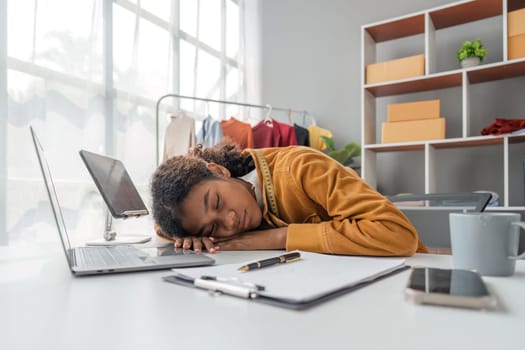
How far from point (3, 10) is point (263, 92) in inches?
82.9

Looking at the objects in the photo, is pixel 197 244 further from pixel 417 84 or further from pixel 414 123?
pixel 417 84

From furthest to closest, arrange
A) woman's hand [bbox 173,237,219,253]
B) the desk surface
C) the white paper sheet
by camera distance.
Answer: woman's hand [bbox 173,237,219,253], the white paper sheet, the desk surface

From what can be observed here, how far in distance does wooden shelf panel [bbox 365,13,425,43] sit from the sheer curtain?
1237 millimetres

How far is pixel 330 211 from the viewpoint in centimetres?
93

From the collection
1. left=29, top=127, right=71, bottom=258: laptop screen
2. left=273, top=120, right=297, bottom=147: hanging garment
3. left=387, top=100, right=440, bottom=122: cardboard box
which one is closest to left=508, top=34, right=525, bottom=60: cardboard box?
left=387, top=100, right=440, bottom=122: cardboard box

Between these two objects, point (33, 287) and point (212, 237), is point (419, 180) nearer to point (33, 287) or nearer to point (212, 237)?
point (212, 237)

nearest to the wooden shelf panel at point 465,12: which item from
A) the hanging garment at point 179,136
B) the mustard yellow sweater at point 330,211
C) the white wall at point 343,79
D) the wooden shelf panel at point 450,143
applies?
the white wall at point 343,79

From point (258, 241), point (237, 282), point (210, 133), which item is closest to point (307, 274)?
point (237, 282)

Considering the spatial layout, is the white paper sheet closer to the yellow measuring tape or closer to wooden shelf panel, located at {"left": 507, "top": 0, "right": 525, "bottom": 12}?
the yellow measuring tape

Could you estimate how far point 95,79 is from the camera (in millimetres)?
2209

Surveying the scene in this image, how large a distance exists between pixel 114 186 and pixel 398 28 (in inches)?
87.3

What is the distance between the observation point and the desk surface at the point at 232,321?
328 mm

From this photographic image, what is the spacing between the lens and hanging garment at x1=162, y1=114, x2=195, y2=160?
2.41 meters

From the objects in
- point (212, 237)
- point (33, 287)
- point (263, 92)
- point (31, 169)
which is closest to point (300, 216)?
point (212, 237)
